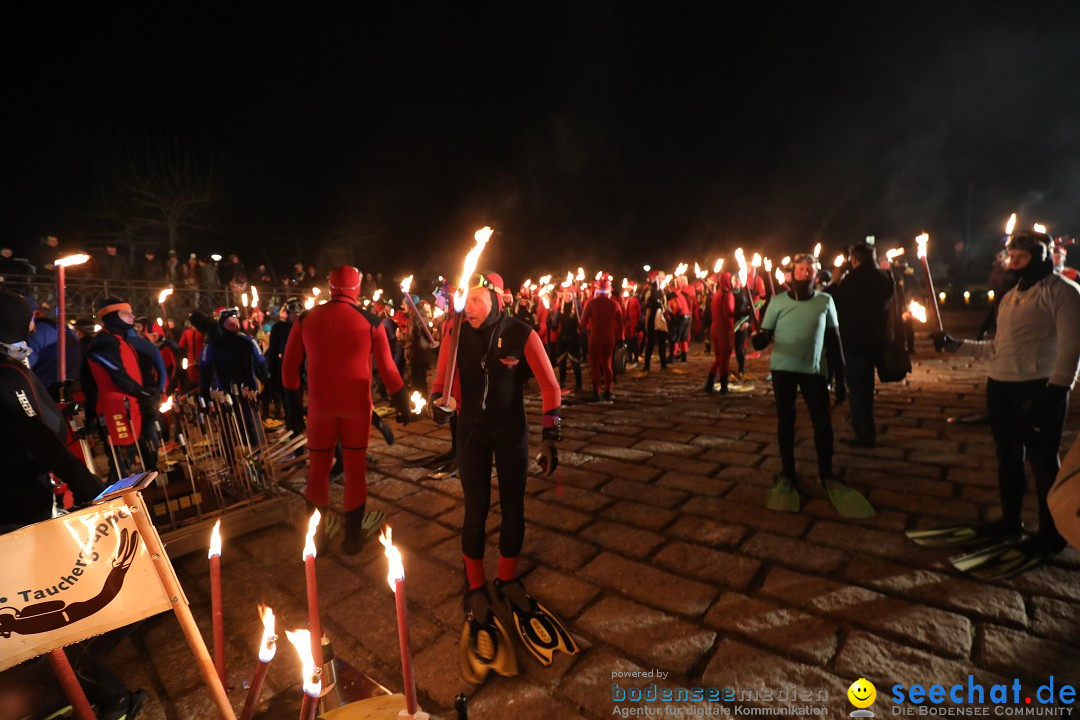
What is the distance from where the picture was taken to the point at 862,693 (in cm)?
233

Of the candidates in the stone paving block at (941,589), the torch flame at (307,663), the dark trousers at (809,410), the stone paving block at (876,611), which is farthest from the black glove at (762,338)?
the torch flame at (307,663)

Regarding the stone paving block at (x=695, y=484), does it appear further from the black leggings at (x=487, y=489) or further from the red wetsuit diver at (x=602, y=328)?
the red wetsuit diver at (x=602, y=328)

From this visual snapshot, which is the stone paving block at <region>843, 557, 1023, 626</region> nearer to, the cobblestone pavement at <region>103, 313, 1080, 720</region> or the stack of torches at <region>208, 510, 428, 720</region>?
the cobblestone pavement at <region>103, 313, 1080, 720</region>

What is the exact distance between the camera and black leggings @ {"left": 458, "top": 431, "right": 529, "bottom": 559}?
10.5 feet

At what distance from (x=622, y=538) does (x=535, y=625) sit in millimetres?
1300

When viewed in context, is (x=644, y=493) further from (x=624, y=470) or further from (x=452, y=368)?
(x=452, y=368)

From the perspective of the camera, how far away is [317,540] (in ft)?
14.2

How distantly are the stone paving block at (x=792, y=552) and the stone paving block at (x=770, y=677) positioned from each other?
105 cm

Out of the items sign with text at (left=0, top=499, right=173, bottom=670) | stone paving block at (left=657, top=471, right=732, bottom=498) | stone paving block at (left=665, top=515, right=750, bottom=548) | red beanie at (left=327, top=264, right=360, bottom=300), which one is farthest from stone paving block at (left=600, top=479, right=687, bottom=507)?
sign with text at (left=0, top=499, right=173, bottom=670)

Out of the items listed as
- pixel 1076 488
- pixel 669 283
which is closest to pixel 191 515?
pixel 1076 488

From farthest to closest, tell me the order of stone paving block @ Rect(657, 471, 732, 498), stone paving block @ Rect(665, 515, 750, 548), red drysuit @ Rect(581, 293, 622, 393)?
red drysuit @ Rect(581, 293, 622, 393), stone paving block @ Rect(657, 471, 732, 498), stone paving block @ Rect(665, 515, 750, 548)

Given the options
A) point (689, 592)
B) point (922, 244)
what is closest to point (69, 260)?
point (689, 592)

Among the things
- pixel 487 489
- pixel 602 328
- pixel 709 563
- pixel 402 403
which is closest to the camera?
pixel 487 489

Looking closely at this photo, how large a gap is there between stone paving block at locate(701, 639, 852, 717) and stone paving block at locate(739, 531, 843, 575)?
1.05 meters
